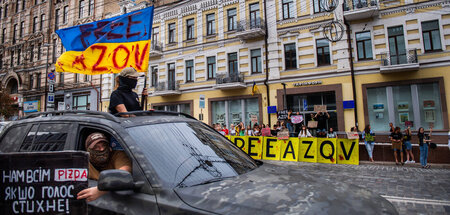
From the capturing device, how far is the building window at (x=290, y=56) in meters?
20.9

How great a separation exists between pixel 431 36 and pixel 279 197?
67.9 feet

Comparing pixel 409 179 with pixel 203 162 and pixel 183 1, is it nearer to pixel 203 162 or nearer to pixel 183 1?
pixel 203 162

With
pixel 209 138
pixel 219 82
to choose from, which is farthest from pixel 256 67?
pixel 209 138

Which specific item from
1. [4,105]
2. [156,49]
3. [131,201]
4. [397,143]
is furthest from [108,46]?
[4,105]

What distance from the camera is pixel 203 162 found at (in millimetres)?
2496

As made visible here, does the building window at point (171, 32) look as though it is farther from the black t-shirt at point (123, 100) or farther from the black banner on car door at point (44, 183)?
the black banner on car door at point (44, 183)

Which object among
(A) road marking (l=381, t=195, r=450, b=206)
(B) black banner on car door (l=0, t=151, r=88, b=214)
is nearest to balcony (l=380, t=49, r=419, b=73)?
(A) road marking (l=381, t=195, r=450, b=206)

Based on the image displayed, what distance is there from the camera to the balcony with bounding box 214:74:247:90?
71.9 feet

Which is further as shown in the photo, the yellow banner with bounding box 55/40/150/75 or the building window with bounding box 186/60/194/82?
the building window with bounding box 186/60/194/82

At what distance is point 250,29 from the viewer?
21.6 meters

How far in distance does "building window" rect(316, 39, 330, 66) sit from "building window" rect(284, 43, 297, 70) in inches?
68.5

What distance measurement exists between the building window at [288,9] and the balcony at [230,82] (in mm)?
5982

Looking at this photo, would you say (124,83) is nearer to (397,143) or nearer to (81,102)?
(397,143)

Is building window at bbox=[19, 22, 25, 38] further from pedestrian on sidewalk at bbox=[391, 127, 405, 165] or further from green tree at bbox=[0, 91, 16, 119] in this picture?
pedestrian on sidewalk at bbox=[391, 127, 405, 165]
